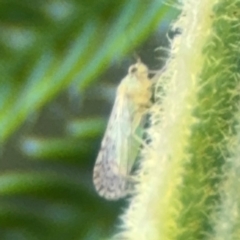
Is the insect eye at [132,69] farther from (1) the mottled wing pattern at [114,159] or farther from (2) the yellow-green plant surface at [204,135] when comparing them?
(2) the yellow-green plant surface at [204,135]

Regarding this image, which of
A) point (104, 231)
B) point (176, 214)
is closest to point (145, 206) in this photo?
point (176, 214)

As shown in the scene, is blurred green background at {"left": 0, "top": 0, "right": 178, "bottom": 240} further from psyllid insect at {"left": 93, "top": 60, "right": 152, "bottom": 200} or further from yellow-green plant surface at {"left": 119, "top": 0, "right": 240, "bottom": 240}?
yellow-green plant surface at {"left": 119, "top": 0, "right": 240, "bottom": 240}

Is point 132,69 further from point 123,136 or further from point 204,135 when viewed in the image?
point 204,135

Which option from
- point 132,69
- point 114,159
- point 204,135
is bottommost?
point 204,135

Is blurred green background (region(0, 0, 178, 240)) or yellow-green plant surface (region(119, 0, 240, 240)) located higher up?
blurred green background (region(0, 0, 178, 240))

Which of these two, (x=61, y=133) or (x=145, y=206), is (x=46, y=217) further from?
(x=145, y=206)


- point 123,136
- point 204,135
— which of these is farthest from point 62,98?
point 204,135

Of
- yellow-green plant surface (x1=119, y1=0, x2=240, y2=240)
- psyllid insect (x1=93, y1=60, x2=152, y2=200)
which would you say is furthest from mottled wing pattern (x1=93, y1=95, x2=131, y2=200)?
yellow-green plant surface (x1=119, y1=0, x2=240, y2=240)

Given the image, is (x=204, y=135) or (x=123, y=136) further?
(x=123, y=136)
